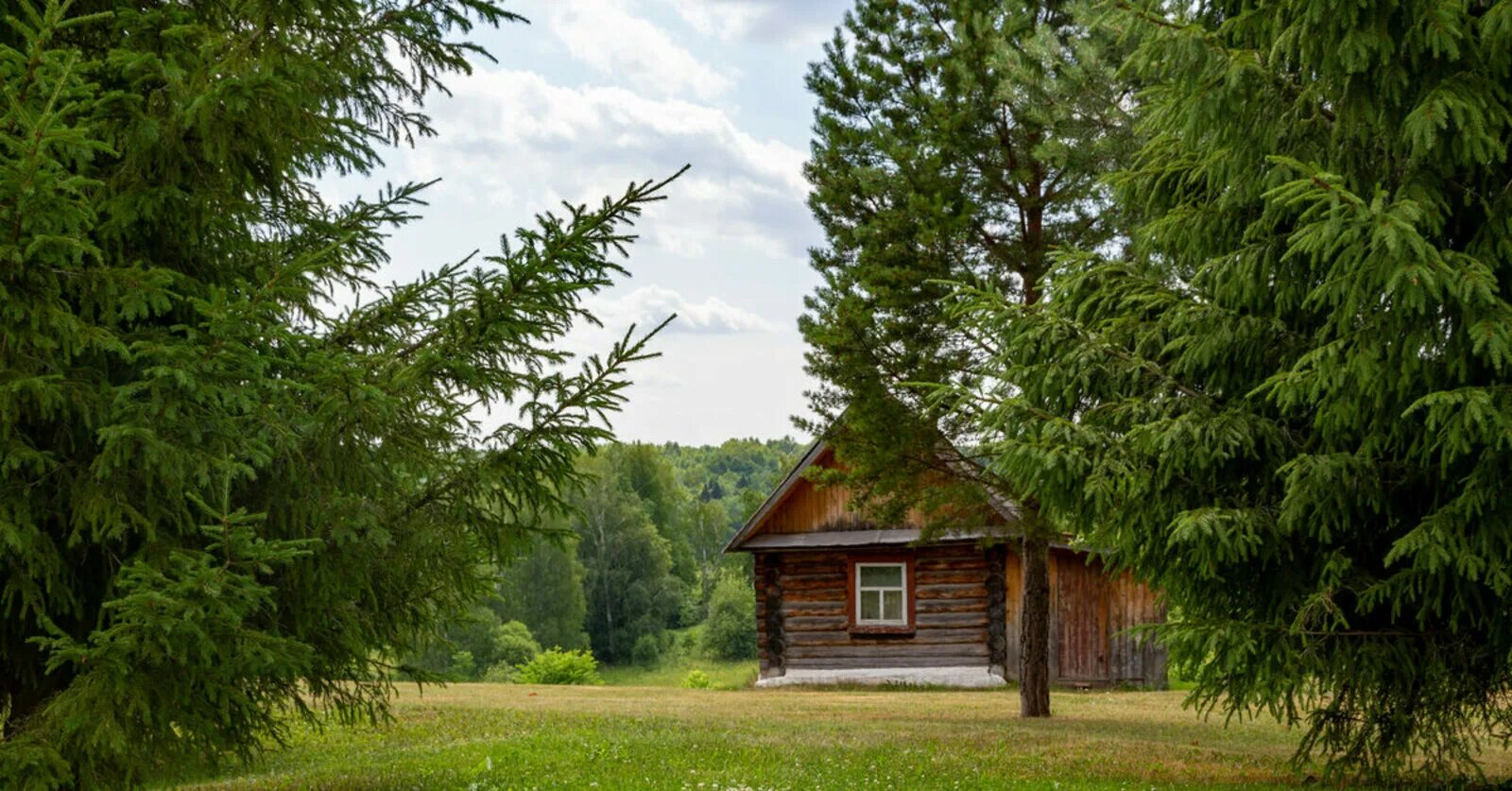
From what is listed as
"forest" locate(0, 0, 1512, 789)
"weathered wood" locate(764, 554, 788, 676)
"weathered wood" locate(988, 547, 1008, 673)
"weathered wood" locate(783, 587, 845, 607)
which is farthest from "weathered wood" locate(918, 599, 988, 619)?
"forest" locate(0, 0, 1512, 789)

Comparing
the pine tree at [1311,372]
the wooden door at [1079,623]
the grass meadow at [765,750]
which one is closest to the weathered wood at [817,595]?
the wooden door at [1079,623]

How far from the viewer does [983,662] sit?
27.2 metres

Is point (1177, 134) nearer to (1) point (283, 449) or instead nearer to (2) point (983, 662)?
(1) point (283, 449)

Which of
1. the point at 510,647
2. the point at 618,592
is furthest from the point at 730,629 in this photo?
the point at 618,592

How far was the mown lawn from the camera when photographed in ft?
36.2

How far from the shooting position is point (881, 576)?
1113 inches

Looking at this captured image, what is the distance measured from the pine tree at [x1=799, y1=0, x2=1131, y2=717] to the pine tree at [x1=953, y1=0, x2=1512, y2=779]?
15.0ft

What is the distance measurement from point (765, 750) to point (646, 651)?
5371 cm

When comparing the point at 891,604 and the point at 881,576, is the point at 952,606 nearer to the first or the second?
the point at 891,604

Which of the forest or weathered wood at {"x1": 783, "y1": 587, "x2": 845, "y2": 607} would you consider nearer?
the forest

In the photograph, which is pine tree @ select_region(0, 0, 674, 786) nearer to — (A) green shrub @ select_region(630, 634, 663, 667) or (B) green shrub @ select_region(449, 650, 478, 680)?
(B) green shrub @ select_region(449, 650, 478, 680)

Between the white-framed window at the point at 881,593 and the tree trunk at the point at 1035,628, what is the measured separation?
9558 mm

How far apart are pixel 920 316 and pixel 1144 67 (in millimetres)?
6841

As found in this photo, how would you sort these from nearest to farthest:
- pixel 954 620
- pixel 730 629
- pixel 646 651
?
pixel 954 620, pixel 730 629, pixel 646 651
